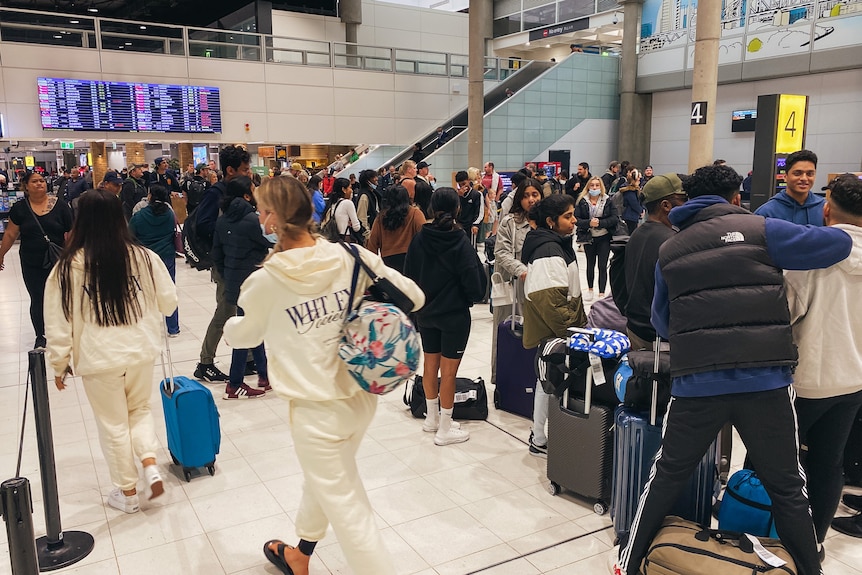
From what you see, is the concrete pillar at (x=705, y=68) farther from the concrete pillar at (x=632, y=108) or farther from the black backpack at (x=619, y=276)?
the black backpack at (x=619, y=276)

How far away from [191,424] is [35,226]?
3.11m

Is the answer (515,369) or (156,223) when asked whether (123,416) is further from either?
(156,223)

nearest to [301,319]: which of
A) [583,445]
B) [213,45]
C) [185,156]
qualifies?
[583,445]

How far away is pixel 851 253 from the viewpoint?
255cm

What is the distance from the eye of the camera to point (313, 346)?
90.0 inches

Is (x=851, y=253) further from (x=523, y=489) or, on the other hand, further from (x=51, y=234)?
(x=51, y=234)

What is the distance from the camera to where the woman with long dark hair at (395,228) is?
18.7 ft

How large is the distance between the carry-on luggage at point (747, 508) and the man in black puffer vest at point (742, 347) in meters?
0.27

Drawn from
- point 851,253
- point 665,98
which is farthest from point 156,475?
point 665,98

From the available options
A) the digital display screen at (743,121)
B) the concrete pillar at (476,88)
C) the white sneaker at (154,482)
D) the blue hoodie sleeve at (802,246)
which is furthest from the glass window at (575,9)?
the white sneaker at (154,482)

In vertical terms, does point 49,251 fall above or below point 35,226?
below

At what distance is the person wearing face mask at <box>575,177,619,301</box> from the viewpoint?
7891 mm

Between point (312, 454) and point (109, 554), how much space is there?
1511 mm

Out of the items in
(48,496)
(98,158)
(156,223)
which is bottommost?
(48,496)
